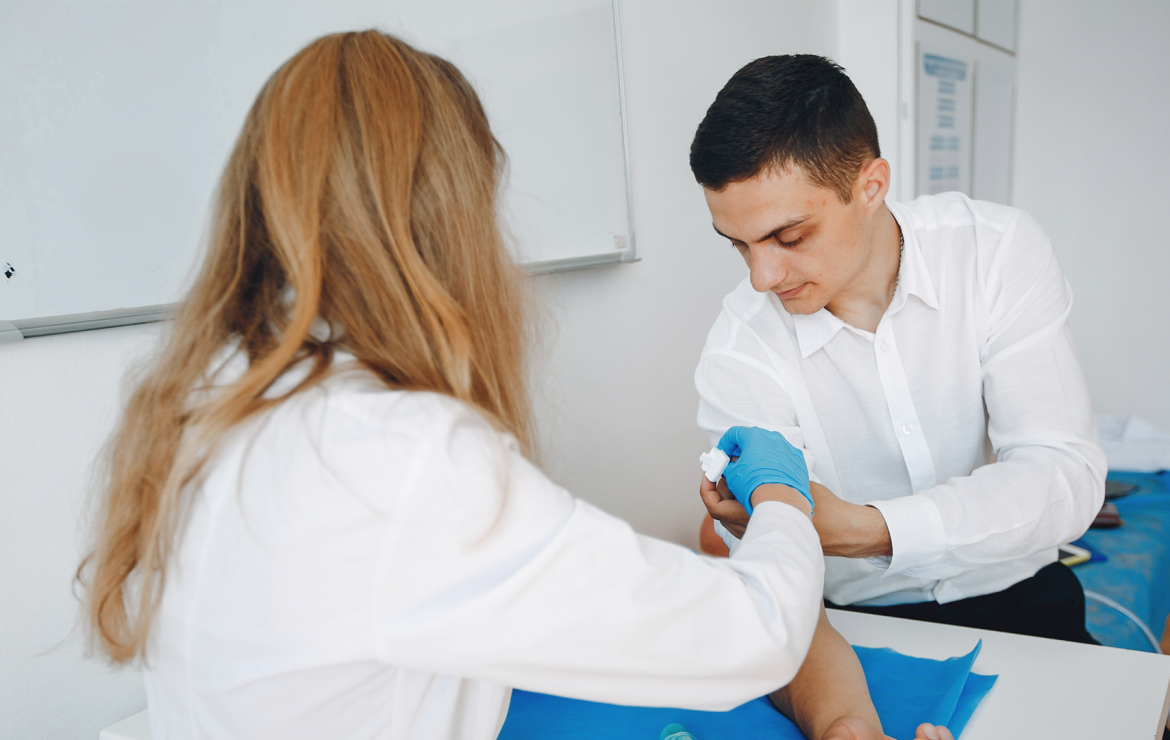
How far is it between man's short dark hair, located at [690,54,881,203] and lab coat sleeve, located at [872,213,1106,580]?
0.33 meters

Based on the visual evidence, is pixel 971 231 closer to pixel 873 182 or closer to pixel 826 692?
pixel 873 182

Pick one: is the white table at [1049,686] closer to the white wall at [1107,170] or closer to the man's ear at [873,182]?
the man's ear at [873,182]

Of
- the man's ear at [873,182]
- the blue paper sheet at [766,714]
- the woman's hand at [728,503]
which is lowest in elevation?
the blue paper sheet at [766,714]

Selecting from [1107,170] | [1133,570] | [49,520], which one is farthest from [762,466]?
[1107,170]

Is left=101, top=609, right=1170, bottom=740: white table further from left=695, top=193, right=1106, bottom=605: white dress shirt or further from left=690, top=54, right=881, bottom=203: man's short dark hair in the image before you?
left=690, top=54, right=881, bottom=203: man's short dark hair

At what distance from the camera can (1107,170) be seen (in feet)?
11.5

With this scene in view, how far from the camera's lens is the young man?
43.1 inches

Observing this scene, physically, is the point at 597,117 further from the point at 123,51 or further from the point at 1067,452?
the point at 1067,452

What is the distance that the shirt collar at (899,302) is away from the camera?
1301 mm

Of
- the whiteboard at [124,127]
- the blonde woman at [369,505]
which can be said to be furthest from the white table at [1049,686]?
the whiteboard at [124,127]

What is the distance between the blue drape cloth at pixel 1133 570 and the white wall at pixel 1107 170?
1.15 m

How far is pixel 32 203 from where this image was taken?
3.20 feet

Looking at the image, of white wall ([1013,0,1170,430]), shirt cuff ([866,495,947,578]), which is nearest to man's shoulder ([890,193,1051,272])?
shirt cuff ([866,495,947,578])

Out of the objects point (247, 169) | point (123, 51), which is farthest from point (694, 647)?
point (123, 51)
